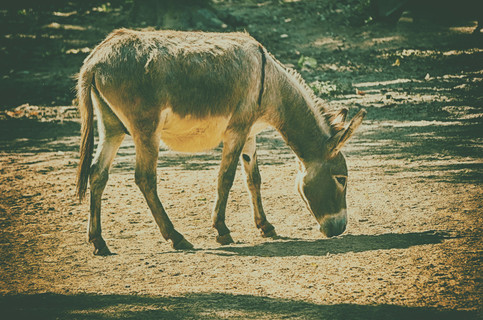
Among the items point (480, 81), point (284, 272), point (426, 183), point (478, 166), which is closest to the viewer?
point (284, 272)

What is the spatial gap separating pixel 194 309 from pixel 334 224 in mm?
2017

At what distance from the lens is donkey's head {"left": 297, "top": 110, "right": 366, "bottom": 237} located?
529 cm

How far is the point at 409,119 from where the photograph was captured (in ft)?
32.0

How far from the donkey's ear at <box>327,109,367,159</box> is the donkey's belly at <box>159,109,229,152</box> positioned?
108cm

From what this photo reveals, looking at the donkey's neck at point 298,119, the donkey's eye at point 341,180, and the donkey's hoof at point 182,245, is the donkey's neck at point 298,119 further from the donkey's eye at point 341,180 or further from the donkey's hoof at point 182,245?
the donkey's hoof at point 182,245

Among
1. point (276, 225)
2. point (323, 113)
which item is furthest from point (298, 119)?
point (276, 225)

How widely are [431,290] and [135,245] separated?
2834 mm

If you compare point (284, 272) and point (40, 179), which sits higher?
point (284, 272)

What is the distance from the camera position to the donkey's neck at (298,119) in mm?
5477

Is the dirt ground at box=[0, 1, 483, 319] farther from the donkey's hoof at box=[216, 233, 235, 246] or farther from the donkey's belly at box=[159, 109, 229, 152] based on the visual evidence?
the donkey's belly at box=[159, 109, 229, 152]

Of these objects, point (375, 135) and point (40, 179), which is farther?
point (375, 135)

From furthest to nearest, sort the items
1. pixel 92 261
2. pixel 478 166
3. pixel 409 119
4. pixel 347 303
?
pixel 409 119
pixel 478 166
pixel 92 261
pixel 347 303

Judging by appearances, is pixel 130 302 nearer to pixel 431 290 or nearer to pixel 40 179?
pixel 431 290

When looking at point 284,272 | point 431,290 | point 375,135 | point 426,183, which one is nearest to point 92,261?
point 284,272
